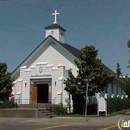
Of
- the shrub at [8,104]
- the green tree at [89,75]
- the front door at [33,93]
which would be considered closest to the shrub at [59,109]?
the green tree at [89,75]

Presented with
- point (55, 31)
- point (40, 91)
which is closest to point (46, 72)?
point (40, 91)

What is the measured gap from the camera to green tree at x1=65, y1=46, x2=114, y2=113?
1094 inches

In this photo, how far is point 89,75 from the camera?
27781mm

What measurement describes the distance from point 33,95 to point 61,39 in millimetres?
7266

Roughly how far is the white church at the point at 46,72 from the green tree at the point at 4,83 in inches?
64.7

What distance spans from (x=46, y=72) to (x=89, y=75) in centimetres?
596

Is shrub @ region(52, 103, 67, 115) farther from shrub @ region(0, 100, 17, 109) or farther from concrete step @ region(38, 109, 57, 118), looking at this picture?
shrub @ region(0, 100, 17, 109)

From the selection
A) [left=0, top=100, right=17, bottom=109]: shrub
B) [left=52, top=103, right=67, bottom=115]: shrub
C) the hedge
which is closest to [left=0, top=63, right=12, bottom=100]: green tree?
[left=0, top=100, right=17, bottom=109]: shrub

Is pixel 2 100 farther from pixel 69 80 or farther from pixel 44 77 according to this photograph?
pixel 69 80

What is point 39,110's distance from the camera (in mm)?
26578

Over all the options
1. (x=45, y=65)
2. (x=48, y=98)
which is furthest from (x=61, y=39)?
(x=48, y=98)

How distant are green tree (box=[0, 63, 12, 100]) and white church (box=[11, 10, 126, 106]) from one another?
1643mm

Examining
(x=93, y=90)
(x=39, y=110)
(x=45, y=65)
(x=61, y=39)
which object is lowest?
(x=39, y=110)

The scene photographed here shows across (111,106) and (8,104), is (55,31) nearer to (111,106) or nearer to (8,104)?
(8,104)
